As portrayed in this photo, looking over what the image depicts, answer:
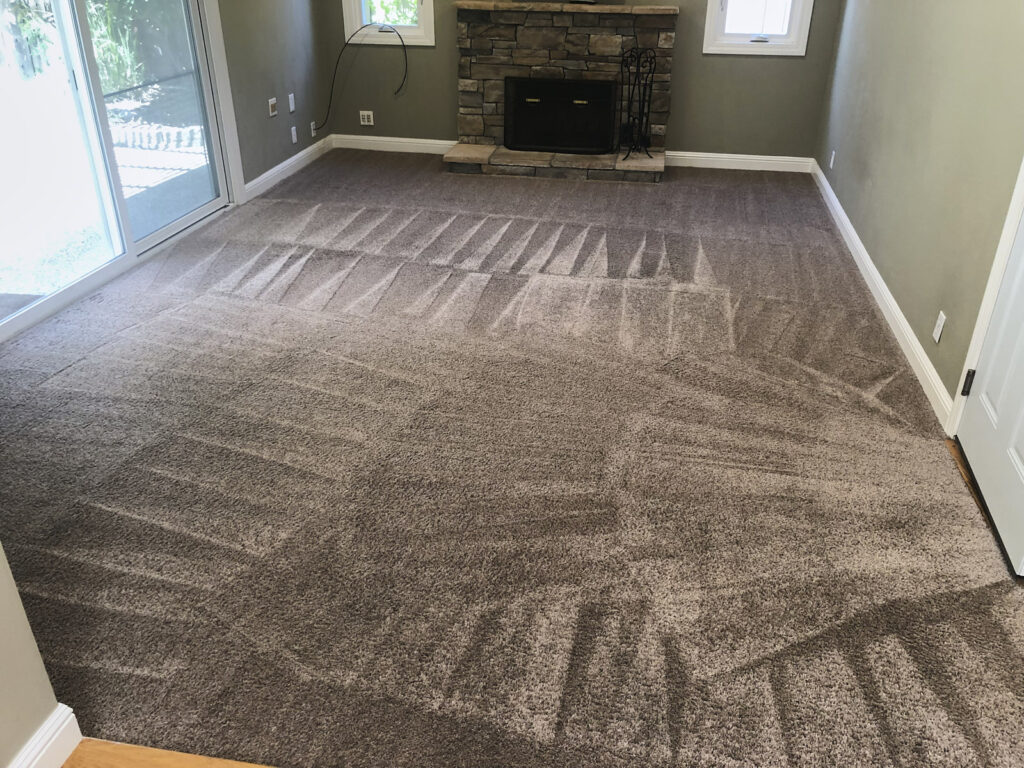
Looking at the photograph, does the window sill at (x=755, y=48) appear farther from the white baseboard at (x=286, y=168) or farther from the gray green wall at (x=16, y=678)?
the gray green wall at (x=16, y=678)

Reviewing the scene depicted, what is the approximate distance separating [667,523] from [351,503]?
0.88m

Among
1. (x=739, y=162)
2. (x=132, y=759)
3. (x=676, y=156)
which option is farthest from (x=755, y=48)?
(x=132, y=759)

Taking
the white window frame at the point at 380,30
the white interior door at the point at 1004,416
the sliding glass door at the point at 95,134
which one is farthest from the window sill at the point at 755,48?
the white interior door at the point at 1004,416

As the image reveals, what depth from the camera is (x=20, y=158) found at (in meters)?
3.34

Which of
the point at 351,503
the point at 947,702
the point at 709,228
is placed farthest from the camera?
the point at 709,228

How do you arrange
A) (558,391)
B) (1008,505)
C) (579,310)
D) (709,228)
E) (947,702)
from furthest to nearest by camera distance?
(709,228) < (579,310) < (558,391) < (1008,505) < (947,702)

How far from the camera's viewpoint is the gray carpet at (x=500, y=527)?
66.2 inches

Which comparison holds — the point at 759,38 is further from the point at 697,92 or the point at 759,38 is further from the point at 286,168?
the point at 286,168

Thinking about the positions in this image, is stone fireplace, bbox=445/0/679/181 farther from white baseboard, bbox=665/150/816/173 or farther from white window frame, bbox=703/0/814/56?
white window frame, bbox=703/0/814/56

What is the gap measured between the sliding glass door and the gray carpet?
0.31m

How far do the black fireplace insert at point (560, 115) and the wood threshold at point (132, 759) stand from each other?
5.07m

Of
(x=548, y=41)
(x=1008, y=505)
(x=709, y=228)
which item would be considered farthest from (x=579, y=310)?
(x=548, y=41)

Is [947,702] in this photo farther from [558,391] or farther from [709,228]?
[709,228]

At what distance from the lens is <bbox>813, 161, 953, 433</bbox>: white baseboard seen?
281 cm
